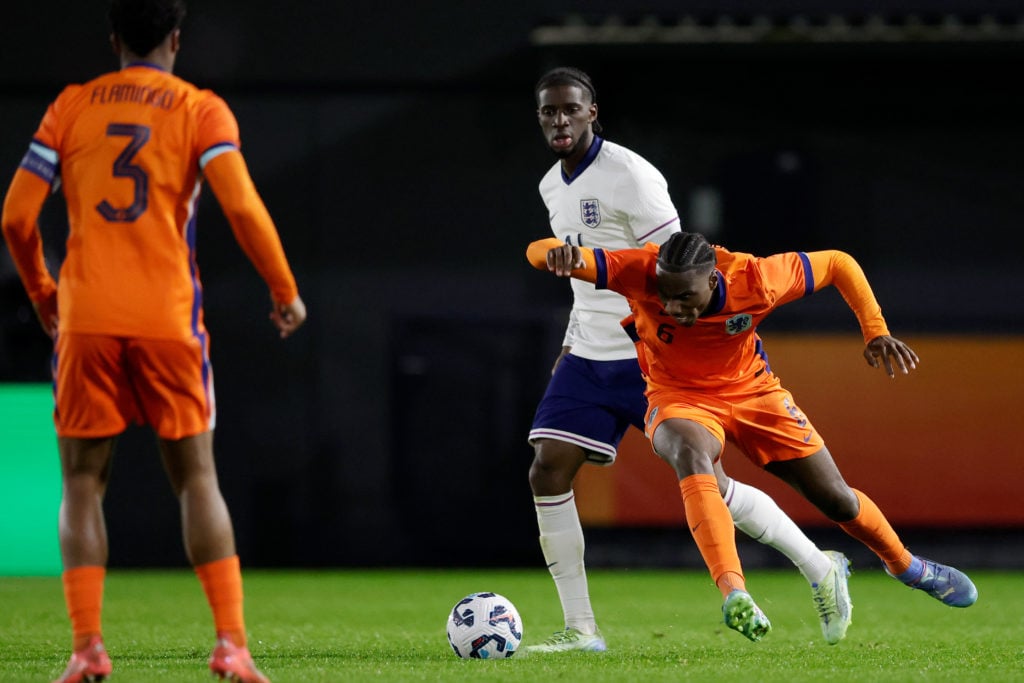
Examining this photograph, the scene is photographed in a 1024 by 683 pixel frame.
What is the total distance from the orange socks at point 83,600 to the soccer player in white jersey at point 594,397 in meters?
2.00

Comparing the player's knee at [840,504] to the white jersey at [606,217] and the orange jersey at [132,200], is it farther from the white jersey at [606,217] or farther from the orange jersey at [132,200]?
the orange jersey at [132,200]

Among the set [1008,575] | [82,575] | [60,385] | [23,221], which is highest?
[23,221]

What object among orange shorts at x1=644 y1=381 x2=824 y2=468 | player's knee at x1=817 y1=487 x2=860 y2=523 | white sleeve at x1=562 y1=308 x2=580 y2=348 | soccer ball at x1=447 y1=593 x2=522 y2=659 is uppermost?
white sleeve at x1=562 y1=308 x2=580 y2=348

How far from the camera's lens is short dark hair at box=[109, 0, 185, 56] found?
4.20 metres

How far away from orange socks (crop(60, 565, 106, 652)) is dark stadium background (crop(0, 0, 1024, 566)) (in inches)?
294

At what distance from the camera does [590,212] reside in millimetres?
5766

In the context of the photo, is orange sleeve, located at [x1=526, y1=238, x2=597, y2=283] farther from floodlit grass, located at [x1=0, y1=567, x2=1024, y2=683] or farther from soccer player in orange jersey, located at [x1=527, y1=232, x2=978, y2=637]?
floodlit grass, located at [x1=0, y1=567, x2=1024, y2=683]

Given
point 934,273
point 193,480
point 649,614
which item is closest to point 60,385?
point 193,480

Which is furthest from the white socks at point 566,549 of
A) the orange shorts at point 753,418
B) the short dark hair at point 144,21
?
the short dark hair at point 144,21

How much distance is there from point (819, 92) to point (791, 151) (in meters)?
0.51

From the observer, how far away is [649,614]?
770 centimetres

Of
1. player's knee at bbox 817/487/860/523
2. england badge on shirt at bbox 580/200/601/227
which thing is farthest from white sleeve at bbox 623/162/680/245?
player's knee at bbox 817/487/860/523

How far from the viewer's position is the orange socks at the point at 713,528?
4.88 meters

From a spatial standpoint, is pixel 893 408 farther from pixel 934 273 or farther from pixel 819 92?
pixel 819 92
